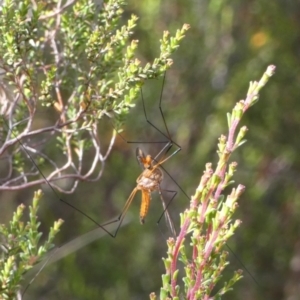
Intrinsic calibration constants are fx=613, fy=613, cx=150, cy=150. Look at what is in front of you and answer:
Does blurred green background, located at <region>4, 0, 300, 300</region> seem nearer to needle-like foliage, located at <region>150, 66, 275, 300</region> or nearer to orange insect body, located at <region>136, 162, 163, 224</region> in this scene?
orange insect body, located at <region>136, 162, 163, 224</region>

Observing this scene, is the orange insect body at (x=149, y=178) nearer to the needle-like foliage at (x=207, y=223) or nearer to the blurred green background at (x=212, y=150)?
the needle-like foliage at (x=207, y=223)

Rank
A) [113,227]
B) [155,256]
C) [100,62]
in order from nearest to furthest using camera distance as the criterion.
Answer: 1. [100,62]
2. [113,227]
3. [155,256]

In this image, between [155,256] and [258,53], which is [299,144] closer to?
[258,53]

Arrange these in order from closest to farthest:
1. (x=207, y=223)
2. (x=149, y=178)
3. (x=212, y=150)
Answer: (x=207, y=223)
(x=149, y=178)
(x=212, y=150)

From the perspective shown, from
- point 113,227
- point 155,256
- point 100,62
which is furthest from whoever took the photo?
point 155,256

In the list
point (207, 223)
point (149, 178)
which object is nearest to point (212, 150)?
point (149, 178)

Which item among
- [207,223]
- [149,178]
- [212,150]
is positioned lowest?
[207,223]

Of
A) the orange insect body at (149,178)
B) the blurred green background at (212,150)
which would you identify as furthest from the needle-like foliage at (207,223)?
the blurred green background at (212,150)

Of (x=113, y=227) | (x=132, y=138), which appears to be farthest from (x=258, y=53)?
(x=113, y=227)

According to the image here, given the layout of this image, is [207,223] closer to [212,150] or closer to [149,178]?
[149,178]
